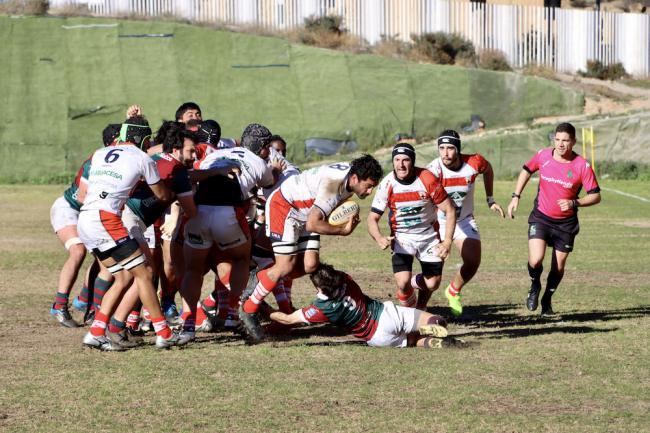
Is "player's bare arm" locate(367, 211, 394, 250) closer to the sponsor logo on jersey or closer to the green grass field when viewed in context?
the green grass field

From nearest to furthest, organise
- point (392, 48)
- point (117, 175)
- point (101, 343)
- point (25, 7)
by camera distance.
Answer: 1. point (117, 175)
2. point (101, 343)
3. point (25, 7)
4. point (392, 48)

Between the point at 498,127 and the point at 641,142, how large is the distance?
22.2 ft

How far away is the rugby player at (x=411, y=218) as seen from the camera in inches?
430

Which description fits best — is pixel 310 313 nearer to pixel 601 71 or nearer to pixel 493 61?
pixel 493 61

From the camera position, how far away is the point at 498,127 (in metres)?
42.2

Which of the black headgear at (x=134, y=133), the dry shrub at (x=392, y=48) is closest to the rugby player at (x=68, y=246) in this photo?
the black headgear at (x=134, y=133)

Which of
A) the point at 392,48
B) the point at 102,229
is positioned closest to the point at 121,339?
the point at 102,229

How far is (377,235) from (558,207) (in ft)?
8.64

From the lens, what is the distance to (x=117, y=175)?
944 centimetres

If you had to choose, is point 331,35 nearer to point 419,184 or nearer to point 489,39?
point 489,39

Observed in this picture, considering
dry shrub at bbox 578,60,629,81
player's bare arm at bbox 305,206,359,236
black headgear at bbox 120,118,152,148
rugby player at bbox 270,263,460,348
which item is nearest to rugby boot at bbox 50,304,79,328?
black headgear at bbox 120,118,152,148

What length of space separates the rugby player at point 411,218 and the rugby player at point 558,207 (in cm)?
138

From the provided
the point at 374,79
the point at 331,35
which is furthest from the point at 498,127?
the point at 331,35

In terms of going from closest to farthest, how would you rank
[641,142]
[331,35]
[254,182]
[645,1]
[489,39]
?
1. [254,182]
2. [641,142]
3. [331,35]
4. [489,39]
5. [645,1]
